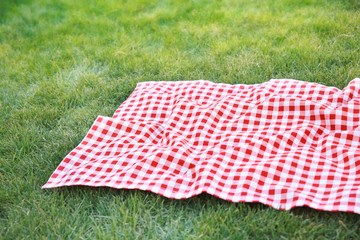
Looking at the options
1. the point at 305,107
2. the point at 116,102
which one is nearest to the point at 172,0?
the point at 116,102

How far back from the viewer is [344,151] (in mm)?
1844

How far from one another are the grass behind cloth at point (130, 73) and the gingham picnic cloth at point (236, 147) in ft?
0.25

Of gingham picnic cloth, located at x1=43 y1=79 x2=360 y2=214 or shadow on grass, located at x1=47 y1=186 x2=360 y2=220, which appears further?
gingham picnic cloth, located at x1=43 y1=79 x2=360 y2=214

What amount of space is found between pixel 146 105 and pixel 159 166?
69 cm

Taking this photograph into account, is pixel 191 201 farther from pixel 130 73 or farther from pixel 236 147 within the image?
pixel 130 73

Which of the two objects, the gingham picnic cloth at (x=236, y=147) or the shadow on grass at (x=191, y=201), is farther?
the gingham picnic cloth at (x=236, y=147)

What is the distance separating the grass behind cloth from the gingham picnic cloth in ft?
0.25

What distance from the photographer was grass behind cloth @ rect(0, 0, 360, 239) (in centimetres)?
162

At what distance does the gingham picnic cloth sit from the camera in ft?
5.66

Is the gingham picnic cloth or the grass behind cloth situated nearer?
the grass behind cloth

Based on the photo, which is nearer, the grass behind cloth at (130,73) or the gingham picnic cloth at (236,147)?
the grass behind cloth at (130,73)

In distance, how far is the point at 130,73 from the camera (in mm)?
3137

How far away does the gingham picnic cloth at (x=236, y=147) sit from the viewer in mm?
1725

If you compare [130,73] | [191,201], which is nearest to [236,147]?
[191,201]
